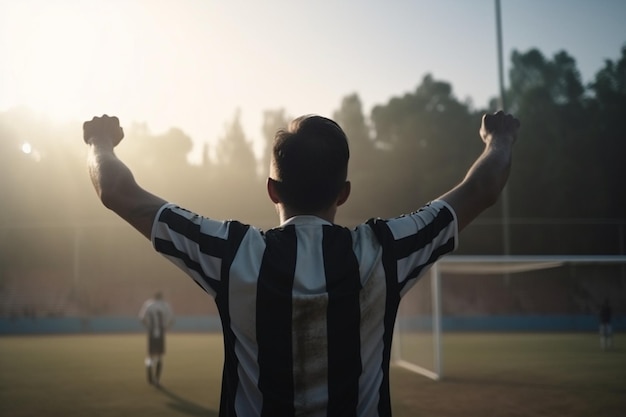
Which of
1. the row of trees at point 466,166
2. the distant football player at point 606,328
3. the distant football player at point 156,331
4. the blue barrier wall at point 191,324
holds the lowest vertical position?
the blue barrier wall at point 191,324

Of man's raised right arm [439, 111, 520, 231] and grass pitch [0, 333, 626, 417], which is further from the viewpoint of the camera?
grass pitch [0, 333, 626, 417]

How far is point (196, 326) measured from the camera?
37.0 m

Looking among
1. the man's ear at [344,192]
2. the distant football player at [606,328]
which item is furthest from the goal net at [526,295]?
A: the man's ear at [344,192]

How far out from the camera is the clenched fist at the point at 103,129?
2.13 metres

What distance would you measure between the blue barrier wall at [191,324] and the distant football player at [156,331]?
19971mm

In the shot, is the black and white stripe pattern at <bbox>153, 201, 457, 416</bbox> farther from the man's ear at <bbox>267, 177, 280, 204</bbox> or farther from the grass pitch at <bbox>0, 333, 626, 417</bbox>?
the grass pitch at <bbox>0, 333, 626, 417</bbox>

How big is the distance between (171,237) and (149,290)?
41.1m

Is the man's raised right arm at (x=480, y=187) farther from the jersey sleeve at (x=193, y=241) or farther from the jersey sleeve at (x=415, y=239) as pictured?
the jersey sleeve at (x=193, y=241)

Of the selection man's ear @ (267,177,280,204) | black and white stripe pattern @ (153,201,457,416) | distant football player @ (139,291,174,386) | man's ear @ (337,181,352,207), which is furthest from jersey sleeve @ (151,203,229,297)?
distant football player @ (139,291,174,386)

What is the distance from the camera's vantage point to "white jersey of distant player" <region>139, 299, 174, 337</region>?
15.1 metres

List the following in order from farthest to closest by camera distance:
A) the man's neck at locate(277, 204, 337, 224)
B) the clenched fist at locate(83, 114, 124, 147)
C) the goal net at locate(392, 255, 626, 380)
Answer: the goal net at locate(392, 255, 626, 380), the clenched fist at locate(83, 114, 124, 147), the man's neck at locate(277, 204, 337, 224)

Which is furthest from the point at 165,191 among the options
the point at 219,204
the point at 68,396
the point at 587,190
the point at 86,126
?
the point at 86,126

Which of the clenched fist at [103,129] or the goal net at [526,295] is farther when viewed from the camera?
the goal net at [526,295]

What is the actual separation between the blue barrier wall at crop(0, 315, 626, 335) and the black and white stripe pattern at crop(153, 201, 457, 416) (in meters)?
33.9
